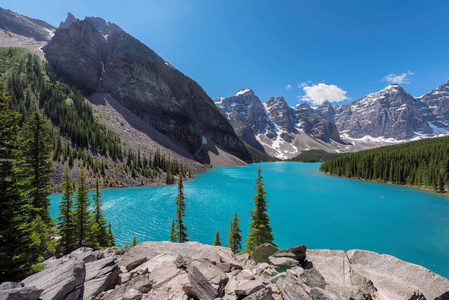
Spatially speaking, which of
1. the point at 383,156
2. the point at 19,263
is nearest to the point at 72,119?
the point at 19,263

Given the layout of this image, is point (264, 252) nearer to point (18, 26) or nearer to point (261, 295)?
point (261, 295)

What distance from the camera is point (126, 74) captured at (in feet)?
479

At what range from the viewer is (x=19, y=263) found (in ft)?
30.1

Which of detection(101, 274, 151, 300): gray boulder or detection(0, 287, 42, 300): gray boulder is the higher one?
detection(0, 287, 42, 300): gray boulder

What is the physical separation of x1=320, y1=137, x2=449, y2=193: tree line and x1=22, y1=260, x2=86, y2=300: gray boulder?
97.7m

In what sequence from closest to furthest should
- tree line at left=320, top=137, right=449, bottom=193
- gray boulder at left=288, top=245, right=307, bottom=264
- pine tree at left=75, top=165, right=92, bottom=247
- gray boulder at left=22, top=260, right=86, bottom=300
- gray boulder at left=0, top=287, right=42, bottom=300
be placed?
gray boulder at left=0, top=287, right=42, bottom=300
gray boulder at left=22, top=260, right=86, bottom=300
gray boulder at left=288, top=245, right=307, bottom=264
pine tree at left=75, top=165, right=92, bottom=247
tree line at left=320, top=137, right=449, bottom=193

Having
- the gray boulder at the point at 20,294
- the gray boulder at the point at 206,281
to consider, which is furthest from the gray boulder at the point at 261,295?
the gray boulder at the point at 20,294

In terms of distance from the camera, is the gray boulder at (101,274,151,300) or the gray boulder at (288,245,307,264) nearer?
the gray boulder at (101,274,151,300)

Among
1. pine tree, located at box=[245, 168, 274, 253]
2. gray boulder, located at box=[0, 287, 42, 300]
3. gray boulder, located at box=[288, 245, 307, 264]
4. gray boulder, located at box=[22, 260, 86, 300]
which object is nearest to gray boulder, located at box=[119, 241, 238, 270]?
gray boulder, located at box=[288, 245, 307, 264]

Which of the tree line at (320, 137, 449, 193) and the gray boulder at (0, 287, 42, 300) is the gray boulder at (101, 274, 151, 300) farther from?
the tree line at (320, 137, 449, 193)

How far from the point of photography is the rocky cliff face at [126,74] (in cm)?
13425

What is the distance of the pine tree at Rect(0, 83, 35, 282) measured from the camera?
8.92 metres

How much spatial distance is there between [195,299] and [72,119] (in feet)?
374

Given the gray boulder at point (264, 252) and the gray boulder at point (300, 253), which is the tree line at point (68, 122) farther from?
the gray boulder at point (300, 253)
